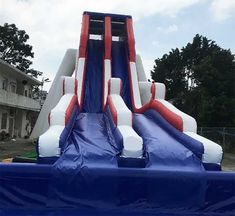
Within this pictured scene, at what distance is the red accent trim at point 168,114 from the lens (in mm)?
8219

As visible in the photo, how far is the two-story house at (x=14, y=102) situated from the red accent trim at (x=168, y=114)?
1943 cm

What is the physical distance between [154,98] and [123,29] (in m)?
6.18

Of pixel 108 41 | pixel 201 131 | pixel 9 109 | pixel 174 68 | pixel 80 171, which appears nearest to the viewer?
pixel 80 171

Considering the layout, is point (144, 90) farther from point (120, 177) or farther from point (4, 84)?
point (4, 84)

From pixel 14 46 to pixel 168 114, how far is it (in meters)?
45.5

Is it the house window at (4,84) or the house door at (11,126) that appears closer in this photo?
the house window at (4,84)

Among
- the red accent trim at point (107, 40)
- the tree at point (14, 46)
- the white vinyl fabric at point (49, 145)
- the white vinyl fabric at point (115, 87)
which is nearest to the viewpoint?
the white vinyl fabric at point (49, 145)

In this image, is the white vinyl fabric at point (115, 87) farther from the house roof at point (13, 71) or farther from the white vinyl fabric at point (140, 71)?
the house roof at point (13, 71)

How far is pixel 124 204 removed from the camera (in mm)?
6555

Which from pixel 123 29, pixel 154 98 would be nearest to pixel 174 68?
pixel 123 29

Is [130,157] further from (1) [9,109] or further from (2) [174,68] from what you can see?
(2) [174,68]

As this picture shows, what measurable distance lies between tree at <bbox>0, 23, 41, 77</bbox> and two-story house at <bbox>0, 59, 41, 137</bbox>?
43.6 ft

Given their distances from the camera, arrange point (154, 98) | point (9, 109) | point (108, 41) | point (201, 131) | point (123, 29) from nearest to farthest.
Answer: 1. point (154, 98)
2. point (108, 41)
3. point (123, 29)
4. point (201, 131)
5. point (9, 109)

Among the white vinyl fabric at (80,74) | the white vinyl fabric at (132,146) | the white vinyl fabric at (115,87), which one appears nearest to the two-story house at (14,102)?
the white vinyl fabric at (80,74)
